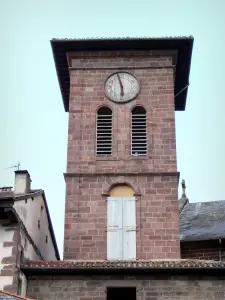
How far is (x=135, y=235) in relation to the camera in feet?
76.2

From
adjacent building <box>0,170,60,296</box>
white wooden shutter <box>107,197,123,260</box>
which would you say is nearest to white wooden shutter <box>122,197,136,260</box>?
white wooden shutter <box>107,197,123,260</box>

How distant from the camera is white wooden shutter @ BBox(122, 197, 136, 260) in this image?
23.0 m

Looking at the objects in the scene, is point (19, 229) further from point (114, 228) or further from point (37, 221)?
point (114, 228)

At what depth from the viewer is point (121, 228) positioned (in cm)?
2336

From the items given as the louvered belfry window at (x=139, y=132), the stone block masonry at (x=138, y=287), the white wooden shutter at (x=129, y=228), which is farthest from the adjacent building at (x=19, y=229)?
the louvered belfry window at (x=139, y=132)

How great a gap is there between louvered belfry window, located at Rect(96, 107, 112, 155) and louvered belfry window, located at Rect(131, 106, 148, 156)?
35.0 inches

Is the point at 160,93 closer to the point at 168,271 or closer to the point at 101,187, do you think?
the point at 101,187

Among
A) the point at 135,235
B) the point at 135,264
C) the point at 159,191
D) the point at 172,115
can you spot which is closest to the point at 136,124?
the point at 172,115

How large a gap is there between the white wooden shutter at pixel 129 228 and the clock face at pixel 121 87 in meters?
4.35

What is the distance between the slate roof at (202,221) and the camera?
26.3m

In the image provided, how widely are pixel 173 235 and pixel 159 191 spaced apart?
5.79ft

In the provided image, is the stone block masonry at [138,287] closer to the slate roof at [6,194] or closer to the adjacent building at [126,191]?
the adjacent building at [126,191]

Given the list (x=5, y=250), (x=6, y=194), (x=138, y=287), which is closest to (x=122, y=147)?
(x=6, y=194)

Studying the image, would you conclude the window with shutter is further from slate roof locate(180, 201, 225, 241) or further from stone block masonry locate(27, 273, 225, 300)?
slate roof locate(180, 201, 225, 241)
